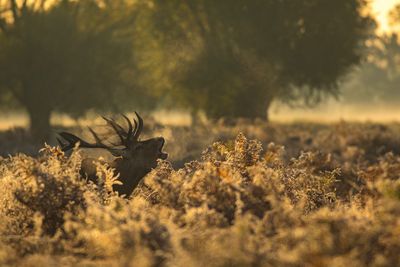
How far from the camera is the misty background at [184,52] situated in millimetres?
39000

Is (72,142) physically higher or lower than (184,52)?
lower

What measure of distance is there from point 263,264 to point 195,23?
3762 centimetres

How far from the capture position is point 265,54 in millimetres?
40094

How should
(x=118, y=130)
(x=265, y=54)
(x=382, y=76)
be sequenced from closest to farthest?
(x=118, y=130) < (x=265, y=54) < (x=382, y=76)

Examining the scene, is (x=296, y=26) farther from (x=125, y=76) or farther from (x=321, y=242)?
(x=321, y=242)

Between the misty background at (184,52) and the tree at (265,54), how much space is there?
49 mm

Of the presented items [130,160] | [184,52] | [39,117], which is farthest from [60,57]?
[130,160]

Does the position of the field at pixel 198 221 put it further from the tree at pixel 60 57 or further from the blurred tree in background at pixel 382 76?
the blurred tree in background at pixel 382 76

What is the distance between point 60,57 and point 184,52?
672 cm

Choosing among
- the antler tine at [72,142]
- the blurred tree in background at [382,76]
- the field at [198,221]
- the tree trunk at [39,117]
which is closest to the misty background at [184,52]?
the tree trunk at [39,117]

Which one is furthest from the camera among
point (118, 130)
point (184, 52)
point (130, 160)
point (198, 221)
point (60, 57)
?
point (184, 52)

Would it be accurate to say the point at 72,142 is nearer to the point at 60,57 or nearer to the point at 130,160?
the point at 130,160

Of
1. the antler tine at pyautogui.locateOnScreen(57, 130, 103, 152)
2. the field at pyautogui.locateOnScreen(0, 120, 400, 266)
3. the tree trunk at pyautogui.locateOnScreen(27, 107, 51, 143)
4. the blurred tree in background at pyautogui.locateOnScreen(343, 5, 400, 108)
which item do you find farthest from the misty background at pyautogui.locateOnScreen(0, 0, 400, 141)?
the blurred tree in background at pyautogui.locateOnScreen(343, 5, 400, 108)

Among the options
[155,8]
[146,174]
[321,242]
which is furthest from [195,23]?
[321,242]
